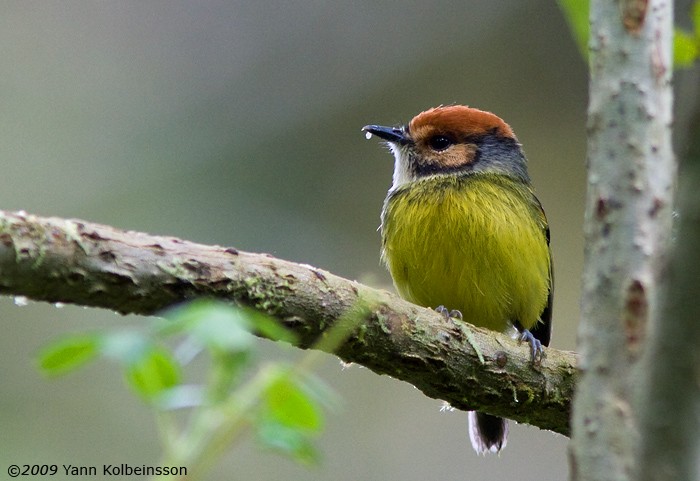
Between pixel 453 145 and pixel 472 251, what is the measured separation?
1.08 m

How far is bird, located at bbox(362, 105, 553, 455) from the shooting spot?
4277 mm

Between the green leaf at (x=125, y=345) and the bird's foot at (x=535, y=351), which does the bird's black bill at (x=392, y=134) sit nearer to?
the bird's foot at (x=535, y=351)

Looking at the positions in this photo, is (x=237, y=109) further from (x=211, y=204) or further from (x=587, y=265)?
(x=587, y=265)

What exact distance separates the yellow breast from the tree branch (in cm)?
61

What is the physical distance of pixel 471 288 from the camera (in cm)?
428

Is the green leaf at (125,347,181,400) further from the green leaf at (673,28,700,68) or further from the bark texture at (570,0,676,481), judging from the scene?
the green leaf at (673,28,700,68)

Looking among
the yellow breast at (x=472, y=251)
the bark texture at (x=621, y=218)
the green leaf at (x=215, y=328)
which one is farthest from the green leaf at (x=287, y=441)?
the yellow breast at (x=472, y=251)

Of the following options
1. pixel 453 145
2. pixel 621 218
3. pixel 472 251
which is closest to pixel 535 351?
pixel 472 251

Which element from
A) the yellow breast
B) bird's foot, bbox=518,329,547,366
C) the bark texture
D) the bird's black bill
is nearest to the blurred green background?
the bird's black bill

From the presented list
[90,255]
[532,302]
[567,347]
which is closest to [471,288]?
[532,302]

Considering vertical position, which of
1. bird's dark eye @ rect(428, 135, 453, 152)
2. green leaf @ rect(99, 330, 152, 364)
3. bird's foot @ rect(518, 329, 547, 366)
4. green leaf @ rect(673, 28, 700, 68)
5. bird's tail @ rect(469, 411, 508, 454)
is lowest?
green leaf @ rect(99, 330, 152, 364)

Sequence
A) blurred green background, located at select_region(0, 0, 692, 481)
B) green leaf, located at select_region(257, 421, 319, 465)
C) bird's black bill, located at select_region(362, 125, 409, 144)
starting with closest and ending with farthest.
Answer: green leaf, located at select_region(257, 421, 319, 465) < bird's black bill, located at select_region(362, 125, 409, 144) < blurred green background, located at select_region(0, 0, 692, 481)

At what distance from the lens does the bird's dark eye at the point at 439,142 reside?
17.0ft

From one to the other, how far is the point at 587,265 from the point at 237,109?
291 inches
